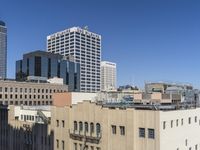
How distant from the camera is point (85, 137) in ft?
212

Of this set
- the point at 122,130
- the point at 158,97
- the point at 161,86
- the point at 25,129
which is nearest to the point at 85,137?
the point at 122,130

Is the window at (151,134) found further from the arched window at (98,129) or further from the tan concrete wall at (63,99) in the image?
the tan concrete wall at (63,99)

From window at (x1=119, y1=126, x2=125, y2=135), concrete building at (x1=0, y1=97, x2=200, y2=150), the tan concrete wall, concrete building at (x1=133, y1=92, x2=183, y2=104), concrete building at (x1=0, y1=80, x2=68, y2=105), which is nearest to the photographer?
concrete building at (x1=0, y1=97, x2=200, y2=150)

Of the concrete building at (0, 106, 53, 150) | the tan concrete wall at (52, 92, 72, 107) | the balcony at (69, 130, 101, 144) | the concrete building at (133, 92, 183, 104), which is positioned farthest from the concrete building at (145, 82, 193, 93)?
the balcony at (69, 130, 101, 144)

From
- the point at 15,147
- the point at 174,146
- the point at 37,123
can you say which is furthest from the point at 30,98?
the point at 174,146

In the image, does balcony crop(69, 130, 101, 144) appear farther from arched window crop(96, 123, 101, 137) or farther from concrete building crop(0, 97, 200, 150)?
arched window crop(96, 123, 101, 137)

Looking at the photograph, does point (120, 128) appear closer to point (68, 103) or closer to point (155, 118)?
point (155, 118)

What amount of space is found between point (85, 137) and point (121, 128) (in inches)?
345

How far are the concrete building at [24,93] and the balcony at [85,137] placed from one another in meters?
96.3

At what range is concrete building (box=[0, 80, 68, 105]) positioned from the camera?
15725 centimetres

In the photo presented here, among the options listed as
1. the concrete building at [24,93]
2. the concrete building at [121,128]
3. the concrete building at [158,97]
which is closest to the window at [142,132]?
the concrete building at [121,128]

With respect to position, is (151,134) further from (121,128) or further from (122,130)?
(121,128)

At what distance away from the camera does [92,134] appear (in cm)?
6406

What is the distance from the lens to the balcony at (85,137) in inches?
2483
